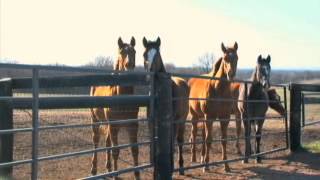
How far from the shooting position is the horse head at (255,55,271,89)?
38.7ft

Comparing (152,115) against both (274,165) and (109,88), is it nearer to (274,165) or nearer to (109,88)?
(109,88)

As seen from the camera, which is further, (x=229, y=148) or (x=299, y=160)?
(x=229, y=148)

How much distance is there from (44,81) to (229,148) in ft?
24.3

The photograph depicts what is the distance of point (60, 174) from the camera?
9172 mm

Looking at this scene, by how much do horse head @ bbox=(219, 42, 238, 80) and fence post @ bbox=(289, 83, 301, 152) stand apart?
290cm

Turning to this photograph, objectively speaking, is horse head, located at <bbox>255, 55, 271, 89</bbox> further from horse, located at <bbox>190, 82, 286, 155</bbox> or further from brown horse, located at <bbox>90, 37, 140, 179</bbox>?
brown horse, located at <bbox>90, 37, 140, 179</bbox>

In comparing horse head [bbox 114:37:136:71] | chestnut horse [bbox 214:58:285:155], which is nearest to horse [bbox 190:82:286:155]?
chestnut horse [bbox 214:58:285:155]

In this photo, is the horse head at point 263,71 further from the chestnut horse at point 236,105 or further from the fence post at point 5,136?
the fence post at point 5,136

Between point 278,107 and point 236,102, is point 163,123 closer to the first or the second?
point 236,102

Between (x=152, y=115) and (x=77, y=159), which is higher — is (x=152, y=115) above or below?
above

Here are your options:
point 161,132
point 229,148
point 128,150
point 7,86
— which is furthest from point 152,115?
point 229,148

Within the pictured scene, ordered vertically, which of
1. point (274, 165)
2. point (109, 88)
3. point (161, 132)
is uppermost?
point (109, 88)

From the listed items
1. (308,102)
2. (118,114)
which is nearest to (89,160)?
(118,114)

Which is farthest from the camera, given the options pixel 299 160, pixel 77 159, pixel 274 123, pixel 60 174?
pixel 274 123
